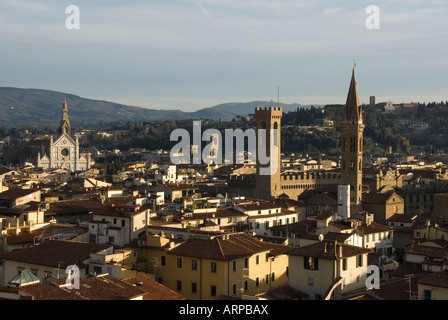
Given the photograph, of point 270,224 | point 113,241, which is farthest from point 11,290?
point 270,224

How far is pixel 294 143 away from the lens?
118 metres

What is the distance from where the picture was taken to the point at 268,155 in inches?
2095

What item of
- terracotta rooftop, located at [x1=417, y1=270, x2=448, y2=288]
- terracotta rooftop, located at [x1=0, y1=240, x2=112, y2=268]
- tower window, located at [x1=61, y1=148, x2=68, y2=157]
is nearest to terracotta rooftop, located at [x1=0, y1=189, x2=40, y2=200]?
terracotta rooftop, located at [x1=0, y1=240, x2=112, y2=268]

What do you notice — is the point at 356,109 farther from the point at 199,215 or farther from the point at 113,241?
the point at 113,241

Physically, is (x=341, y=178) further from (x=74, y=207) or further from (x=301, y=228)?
(x=74, y=207)

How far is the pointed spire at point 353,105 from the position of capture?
49.8m

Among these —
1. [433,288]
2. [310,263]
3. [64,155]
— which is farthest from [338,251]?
[64,155]

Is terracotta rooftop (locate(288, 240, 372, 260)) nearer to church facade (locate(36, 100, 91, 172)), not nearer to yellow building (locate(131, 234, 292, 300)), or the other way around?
yellow building (locate(131, 234, 292, 300))

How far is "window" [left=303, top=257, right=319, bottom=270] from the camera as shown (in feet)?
59.3

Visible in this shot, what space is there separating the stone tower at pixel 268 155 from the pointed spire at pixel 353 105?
5.84m

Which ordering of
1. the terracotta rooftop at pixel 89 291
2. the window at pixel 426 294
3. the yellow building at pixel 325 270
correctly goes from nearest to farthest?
the terracotta rooftop at pixel 89 291 < the window at pixel 426 294 < the yellow building at pixel 325 270

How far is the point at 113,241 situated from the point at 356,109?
28223 mm

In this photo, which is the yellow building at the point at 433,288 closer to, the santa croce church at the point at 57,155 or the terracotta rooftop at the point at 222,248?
the terracotta rooftop at the point at 222,248

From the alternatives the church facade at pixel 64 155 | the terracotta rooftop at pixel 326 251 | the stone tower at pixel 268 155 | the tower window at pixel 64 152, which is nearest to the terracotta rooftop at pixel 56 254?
the terracotta rooftop at pixel 326 251
